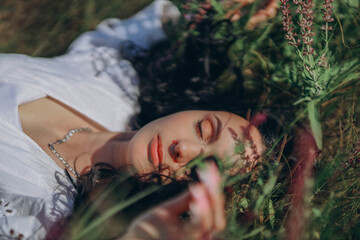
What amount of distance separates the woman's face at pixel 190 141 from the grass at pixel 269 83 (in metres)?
0.16

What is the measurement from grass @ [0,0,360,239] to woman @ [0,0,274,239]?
8.6 inches

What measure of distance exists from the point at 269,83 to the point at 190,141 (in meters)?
0.59

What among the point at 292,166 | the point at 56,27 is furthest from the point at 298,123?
the point at 56,27

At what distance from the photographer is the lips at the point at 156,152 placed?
1.50 meters

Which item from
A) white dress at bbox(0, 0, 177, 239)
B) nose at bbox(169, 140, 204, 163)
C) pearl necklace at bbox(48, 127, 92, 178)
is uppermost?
nose at bbox(169, 140, 204, 163)

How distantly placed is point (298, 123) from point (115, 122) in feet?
3.67

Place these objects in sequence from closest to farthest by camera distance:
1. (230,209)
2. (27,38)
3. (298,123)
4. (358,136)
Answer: (230,209), (358,136), (298,123), (27,38)

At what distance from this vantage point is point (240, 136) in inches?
60.5

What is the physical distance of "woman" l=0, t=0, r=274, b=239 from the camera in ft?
4.75

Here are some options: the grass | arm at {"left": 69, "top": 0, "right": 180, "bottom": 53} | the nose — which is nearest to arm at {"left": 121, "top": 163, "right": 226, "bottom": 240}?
the grass

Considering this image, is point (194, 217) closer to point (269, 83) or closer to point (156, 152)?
point (156, 152)

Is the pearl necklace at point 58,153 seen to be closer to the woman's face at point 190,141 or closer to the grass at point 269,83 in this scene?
the woman's face at point 190,141

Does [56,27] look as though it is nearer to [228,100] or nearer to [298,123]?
[228,100]

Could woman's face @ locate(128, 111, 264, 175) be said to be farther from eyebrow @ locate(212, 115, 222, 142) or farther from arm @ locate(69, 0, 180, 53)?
arm @ locate(69, 0, 180, 53)
